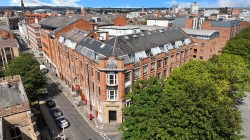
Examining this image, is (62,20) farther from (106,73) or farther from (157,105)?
(157,105)

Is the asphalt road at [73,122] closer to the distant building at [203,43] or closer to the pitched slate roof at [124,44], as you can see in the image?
the pitched slate roof at [124,44]

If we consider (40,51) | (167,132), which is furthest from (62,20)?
(167,132)

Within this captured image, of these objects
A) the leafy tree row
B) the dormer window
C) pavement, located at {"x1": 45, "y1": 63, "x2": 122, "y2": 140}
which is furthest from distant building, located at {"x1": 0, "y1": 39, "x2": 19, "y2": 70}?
the leafy tree row

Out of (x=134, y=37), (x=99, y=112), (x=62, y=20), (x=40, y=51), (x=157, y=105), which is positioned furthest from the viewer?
(x=40, y=51)

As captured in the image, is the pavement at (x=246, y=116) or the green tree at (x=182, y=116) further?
the pavement at (x=246, y=116)

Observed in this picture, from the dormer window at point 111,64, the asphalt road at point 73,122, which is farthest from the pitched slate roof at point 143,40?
the asphalt road at point 73,122
